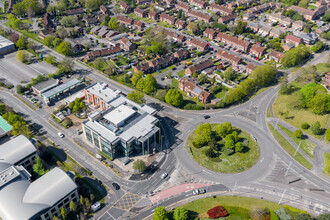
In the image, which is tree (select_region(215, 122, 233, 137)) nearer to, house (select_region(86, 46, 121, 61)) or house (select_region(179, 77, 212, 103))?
house (select_region(179, 77, 212, 103))

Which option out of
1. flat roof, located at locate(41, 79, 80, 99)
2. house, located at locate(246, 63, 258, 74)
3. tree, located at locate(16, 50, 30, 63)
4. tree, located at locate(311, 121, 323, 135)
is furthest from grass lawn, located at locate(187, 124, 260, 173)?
tree, located at locate(16, 50, 30, 63)

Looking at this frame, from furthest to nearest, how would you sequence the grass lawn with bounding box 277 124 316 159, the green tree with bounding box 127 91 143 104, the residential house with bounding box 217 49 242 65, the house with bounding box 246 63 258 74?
the residential house with bounding box 217 49 242 65, the house with bounding box 246 63 258 74, the green tree with bounding box 127 91 143 104, the grass lawn with bounding box 277 124 316 159

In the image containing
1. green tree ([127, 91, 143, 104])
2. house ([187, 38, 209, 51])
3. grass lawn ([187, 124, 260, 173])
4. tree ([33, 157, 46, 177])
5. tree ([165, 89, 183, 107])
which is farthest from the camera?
house ([187, 38, 209, 51])

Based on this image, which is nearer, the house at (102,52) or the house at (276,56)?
the house at (102,52)

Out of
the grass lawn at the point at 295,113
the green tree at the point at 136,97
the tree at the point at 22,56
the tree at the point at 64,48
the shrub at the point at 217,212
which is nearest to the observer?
the shrub at the point at 217,212

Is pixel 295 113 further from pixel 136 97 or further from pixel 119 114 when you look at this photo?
pixel 119 114

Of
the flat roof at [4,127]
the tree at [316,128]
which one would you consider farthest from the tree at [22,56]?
the tree at [316,128]

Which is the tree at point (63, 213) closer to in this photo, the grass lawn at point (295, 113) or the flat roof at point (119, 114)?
the flat roof at point (119, 114)
